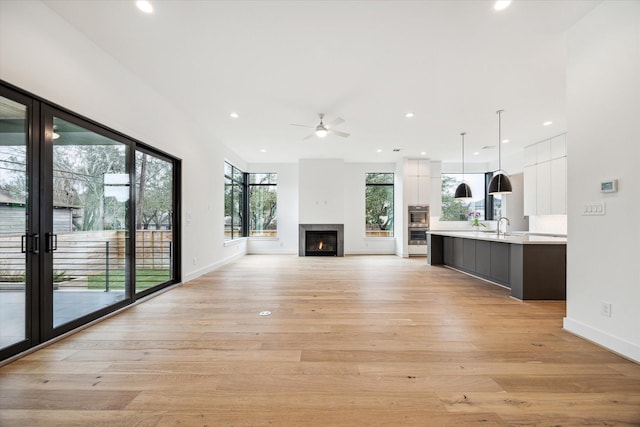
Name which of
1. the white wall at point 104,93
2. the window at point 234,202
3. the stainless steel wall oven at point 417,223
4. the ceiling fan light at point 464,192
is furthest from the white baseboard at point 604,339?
the window at point 234,202

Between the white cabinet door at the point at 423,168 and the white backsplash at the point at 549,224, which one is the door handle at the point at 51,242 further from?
the white backsplash at the point at 549,224

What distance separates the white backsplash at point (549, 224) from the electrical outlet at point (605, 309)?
4.63 m

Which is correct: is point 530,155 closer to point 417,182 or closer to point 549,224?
point 549,224

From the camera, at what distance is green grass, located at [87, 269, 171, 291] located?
2.97m

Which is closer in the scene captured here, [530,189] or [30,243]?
[30,243]

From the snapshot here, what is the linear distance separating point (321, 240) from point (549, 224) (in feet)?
19.1

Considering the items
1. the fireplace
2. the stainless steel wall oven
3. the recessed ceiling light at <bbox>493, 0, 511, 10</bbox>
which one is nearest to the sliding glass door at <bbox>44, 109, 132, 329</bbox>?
the recessed ceiling light at <bbox>493, 0, 511, 10</bbox>

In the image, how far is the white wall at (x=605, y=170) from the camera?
6.79ft

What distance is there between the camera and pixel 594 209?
234 centimetres

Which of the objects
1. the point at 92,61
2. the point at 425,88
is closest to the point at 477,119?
the point at 425,88

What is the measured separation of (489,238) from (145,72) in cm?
555

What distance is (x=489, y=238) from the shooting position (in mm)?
4316

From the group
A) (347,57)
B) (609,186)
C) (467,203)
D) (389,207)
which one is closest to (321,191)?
(389,207)

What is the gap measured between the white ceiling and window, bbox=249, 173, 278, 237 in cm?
361
